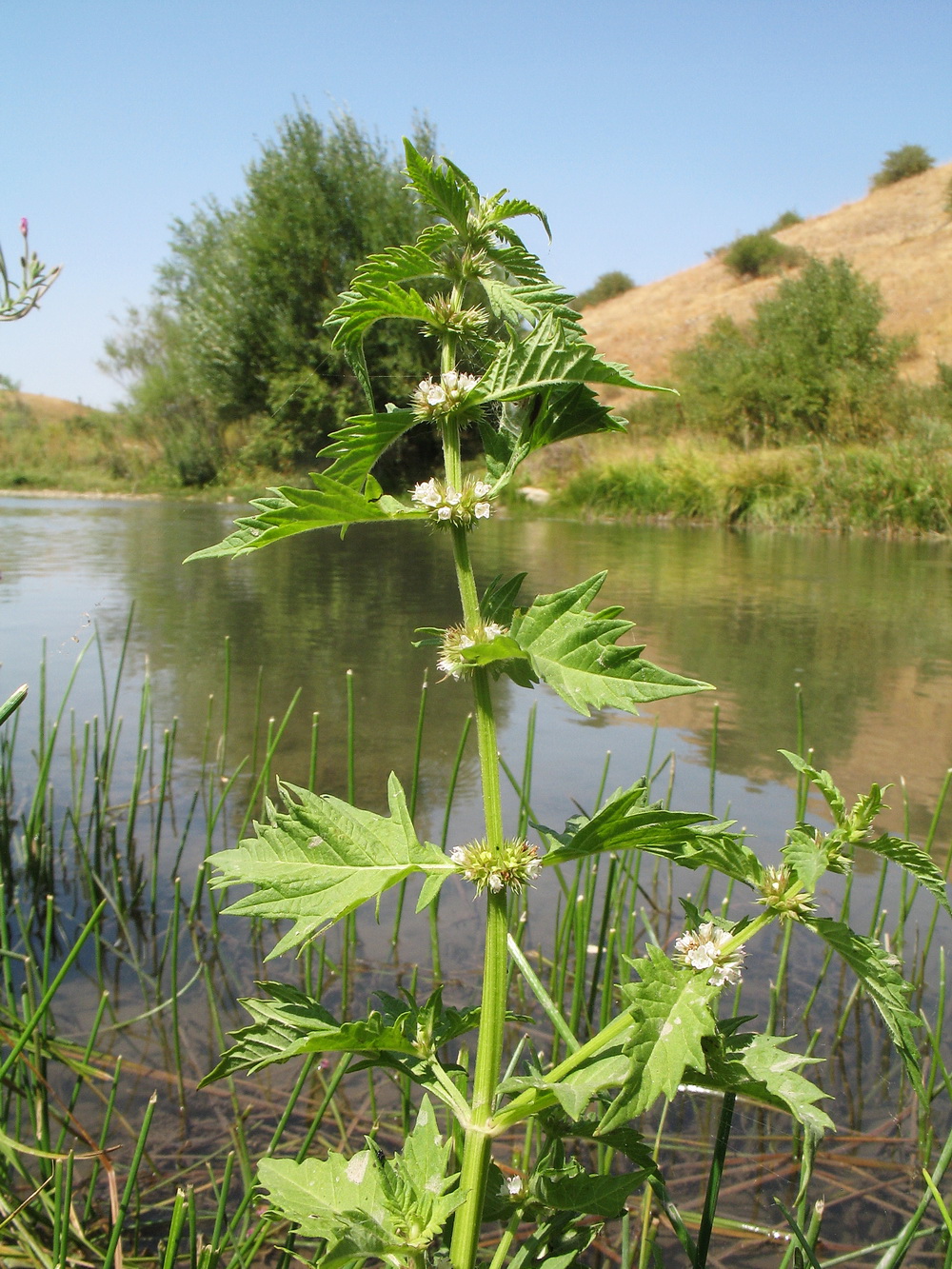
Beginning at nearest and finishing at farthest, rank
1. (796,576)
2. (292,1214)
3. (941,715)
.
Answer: (292,1214) → (941,715) → (796,576)

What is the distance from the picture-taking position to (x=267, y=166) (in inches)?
628

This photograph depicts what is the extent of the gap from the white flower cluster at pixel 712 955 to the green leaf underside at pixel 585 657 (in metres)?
0.17

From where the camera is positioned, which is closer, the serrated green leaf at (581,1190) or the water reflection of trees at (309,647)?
the serrated green leaf at (581,1190)

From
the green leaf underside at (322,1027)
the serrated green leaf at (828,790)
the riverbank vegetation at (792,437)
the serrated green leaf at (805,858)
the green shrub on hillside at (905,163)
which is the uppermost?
the green shrub on hillside at (905,163)

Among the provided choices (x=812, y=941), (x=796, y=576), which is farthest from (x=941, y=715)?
(x=796, y=576)

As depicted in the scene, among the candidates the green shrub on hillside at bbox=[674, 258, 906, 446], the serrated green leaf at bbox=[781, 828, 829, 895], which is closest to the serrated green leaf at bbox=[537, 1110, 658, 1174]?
the serrated green leaf at bbox=[781, 828, 829, 895]

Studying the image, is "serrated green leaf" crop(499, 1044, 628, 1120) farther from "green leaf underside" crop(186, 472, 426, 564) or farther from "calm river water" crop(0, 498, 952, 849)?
"calm river water" crop(0, 498, 952, 849)

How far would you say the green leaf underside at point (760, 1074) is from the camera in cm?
54

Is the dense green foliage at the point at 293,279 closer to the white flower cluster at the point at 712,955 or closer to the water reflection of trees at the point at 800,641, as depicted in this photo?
the water reflection of trees at the point at 800,641

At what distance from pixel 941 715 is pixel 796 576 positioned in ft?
10.9

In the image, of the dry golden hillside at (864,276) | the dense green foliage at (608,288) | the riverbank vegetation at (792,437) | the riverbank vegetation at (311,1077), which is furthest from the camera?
the dense green foliage at (608,288)

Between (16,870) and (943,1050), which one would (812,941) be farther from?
(16,870)

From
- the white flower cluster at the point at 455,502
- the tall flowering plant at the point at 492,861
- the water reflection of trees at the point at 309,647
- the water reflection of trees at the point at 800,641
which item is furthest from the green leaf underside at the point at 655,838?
the water reflection of trees at the point at 800,641

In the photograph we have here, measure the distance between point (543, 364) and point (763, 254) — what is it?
3278 centimetres
